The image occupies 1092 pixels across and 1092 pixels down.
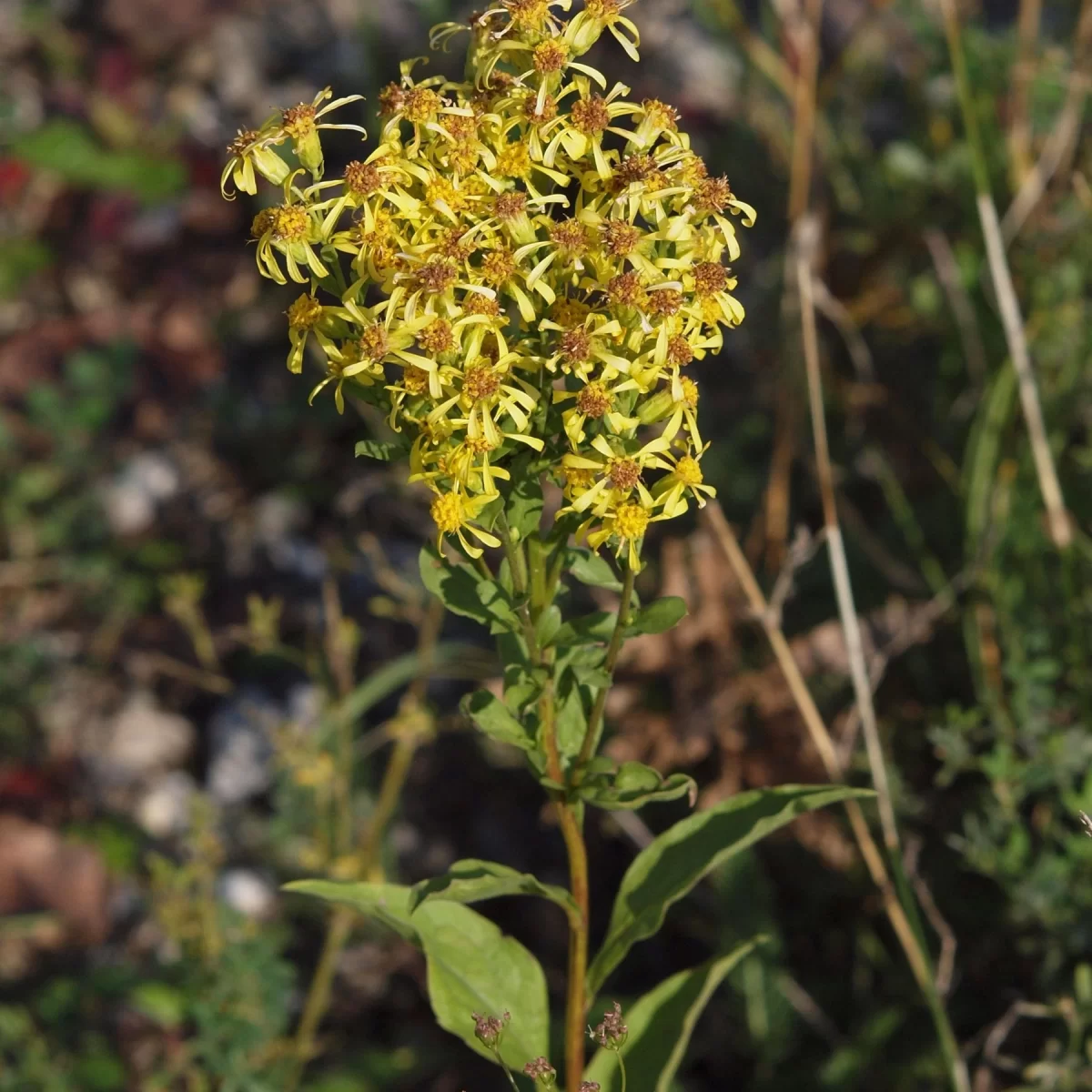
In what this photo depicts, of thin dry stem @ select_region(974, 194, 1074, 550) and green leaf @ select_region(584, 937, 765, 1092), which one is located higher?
thin dry stem @ select_region(974, 194, 1074, 550)

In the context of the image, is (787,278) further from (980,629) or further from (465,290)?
(465,290)

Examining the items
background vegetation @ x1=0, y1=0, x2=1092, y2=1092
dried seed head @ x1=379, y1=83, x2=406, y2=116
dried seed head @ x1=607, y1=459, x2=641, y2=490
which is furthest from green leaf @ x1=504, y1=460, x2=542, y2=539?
background vegetation @ x1=0, y1=0, x2=1092, y2=1092

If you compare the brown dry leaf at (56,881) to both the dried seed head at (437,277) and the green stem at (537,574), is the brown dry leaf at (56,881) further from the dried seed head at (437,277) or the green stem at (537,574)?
the dried seed head at (437,277)

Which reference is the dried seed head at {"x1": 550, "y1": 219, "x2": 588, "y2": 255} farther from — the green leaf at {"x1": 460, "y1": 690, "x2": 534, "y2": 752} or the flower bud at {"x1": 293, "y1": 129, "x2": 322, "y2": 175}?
the green leaf at {"x1": 460, "y1": 690, "x2": 534, "y2": 752}

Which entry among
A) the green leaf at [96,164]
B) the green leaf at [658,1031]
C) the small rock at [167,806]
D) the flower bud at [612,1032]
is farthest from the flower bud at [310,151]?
the green leaf at [96,164]

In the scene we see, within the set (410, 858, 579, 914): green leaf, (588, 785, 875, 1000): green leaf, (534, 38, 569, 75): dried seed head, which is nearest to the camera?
(534, 38, 569, 75): dried seed head

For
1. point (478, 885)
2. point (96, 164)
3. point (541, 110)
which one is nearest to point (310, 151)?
point (541, 110)

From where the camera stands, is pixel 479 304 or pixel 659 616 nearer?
pixel 479 304

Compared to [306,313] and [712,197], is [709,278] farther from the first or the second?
[306,313]
